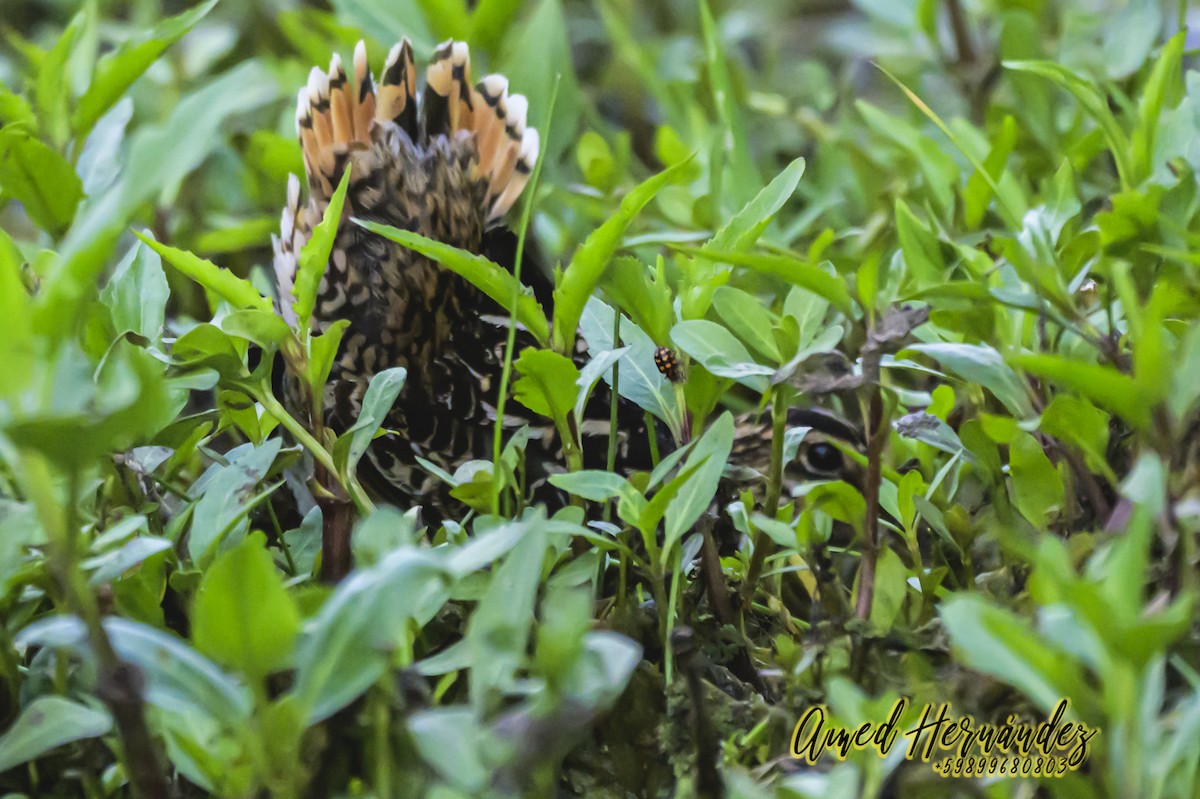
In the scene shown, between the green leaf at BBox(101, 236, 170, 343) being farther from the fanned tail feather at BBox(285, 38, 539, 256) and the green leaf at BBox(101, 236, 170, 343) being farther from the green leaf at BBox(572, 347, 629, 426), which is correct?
the fanned tail feather at BBox(285, 38, 539, 256)

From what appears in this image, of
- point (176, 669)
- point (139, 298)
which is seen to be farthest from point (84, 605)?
point (139, 298)

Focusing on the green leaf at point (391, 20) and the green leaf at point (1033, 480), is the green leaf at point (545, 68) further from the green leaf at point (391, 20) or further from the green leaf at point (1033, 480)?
the green leaf at point (1033, 480)

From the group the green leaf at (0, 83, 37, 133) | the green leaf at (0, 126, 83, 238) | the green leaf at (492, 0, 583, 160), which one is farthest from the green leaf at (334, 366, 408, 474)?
the green leaf at (492, 0, 583, 160)

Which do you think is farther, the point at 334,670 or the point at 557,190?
the point at 557,190

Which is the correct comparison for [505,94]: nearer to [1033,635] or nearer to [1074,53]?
[1074,53]

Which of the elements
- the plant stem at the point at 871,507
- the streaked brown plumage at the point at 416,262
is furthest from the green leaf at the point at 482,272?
the streaked brown plumage at the point at 416,262

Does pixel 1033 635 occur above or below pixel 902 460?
above

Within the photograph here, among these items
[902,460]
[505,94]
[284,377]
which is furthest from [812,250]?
[505,94]
